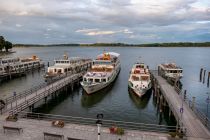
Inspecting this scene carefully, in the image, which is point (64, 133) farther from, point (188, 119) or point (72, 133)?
point (188, 119)

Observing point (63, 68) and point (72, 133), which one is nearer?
point (72, 133)

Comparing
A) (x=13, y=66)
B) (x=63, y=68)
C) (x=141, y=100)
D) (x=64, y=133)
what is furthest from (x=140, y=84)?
(x=13, y=66)

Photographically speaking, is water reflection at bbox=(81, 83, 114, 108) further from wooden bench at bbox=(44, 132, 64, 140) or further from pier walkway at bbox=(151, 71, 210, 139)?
wooden bench at bbox=(44, 132, 64, 140)

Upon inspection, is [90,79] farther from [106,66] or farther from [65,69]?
[65,69]

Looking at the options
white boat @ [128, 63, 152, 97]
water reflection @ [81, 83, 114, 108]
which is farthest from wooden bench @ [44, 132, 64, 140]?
white boat @ [128, 63, 152, 97]

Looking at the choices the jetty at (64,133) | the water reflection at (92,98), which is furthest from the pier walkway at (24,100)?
the jetty at (64,133)

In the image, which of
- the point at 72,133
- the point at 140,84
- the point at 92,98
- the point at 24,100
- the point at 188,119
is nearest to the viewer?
the point at 72,133

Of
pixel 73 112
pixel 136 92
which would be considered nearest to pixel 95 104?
pixel 73 112

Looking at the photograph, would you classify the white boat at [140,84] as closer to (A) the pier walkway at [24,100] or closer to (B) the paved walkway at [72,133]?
(A) the pier walkway at [24,100]

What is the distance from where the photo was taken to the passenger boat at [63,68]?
62625 mm

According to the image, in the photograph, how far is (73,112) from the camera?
133ft

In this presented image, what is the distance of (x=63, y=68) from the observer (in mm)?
66750

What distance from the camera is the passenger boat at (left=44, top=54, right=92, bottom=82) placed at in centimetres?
6262

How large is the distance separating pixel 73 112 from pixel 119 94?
15.0 meters
